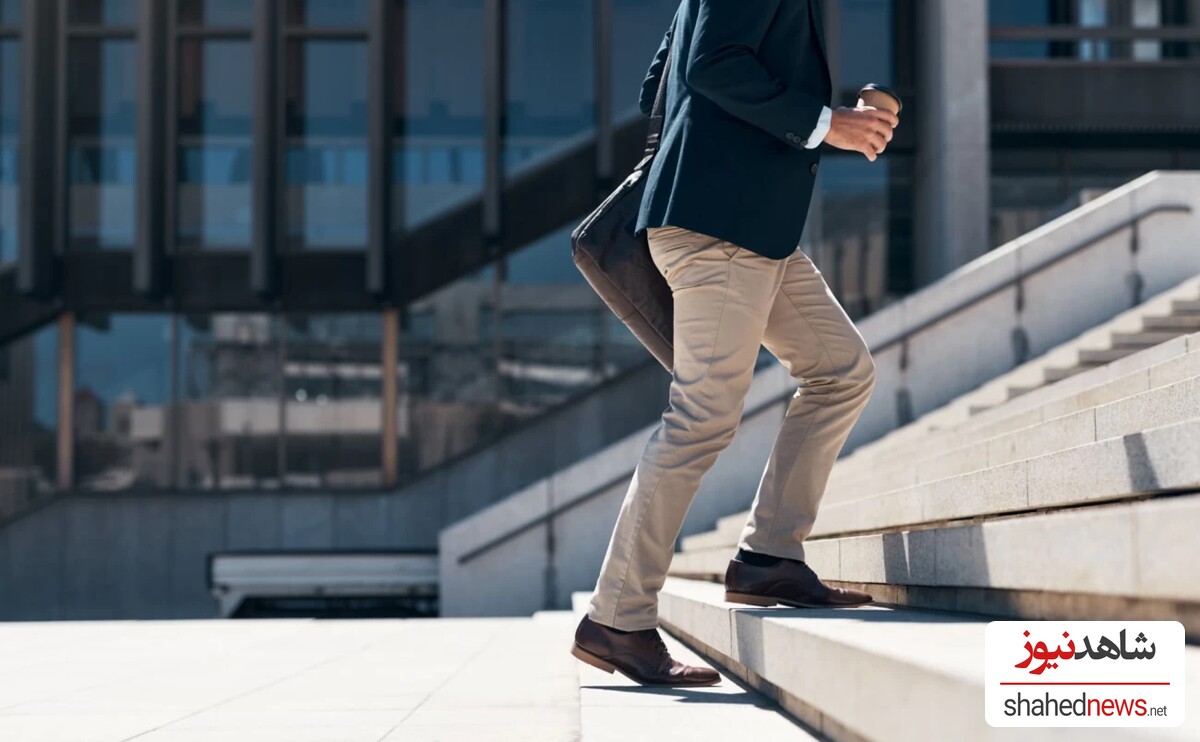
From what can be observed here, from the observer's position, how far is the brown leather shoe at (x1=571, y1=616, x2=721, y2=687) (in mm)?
3225

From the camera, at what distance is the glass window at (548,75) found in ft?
50.0

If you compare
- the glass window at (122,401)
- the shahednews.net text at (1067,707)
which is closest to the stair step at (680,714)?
the shahednews.net text at (1067,707)

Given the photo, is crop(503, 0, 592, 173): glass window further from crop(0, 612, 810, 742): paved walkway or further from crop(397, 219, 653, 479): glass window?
crop(0, 612, 810, 742): paved walkway

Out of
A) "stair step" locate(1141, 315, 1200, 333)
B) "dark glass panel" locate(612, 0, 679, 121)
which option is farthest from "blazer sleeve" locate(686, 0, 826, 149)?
"dark glass panel" locate(612, 0, 679, 121)

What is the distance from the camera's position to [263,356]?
15477 mm

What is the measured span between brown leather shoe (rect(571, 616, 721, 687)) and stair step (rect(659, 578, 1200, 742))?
0.18m

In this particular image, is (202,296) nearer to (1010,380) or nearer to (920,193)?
(920,193)

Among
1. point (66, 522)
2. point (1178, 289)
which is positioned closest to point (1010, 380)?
point (1178, 289)

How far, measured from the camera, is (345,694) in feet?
13.1

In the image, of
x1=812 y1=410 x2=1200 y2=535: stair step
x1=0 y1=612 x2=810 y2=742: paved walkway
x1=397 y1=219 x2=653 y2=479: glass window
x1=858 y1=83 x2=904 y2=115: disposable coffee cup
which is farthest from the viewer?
x1=397 y1=219 x2=653 y2=479: glass window

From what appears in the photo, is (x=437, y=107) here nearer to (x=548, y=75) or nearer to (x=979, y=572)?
(x=548, y=75)

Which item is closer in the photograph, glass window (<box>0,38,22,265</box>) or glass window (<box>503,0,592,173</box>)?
glass window (<box>0,38,22,265</box>)

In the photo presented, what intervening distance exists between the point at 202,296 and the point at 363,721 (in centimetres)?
1255

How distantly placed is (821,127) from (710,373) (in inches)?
25.7
